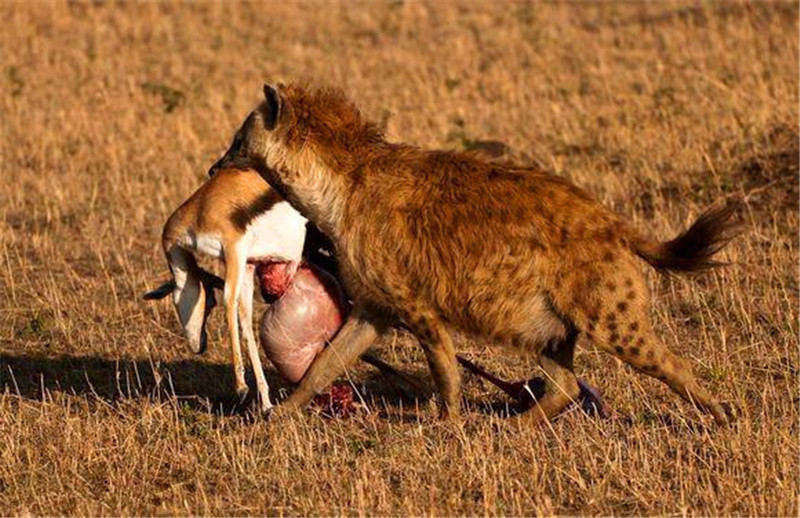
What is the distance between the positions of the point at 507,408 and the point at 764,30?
1134cm

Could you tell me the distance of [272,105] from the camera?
764 cm

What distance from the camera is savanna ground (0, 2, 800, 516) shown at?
672 cm

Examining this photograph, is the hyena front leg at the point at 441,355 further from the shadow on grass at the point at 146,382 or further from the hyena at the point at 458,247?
the shadow on grass at the point at 146,382

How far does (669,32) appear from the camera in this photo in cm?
1920

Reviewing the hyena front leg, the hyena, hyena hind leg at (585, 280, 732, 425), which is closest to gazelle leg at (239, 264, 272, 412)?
the hyena

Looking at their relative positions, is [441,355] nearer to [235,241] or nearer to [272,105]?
[235,241]

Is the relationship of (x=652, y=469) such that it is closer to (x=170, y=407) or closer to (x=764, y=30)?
(x=170, y=407)

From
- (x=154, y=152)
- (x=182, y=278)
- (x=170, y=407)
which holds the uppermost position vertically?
(x=182, y=278)

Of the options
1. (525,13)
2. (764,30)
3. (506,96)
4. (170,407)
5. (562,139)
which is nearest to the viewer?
(170,407)

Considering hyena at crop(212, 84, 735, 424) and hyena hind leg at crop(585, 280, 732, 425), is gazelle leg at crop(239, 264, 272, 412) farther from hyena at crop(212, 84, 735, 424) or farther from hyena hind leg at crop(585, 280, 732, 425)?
hyena hind leg at crop(585, 280, 732, 425)

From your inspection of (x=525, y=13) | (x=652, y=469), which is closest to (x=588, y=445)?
(x=652, y=469)

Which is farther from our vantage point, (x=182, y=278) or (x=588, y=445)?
(x=182, y=278)

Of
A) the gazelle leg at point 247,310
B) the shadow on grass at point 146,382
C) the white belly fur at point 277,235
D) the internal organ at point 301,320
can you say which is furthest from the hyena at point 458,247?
the shadow on grass at point 146,382

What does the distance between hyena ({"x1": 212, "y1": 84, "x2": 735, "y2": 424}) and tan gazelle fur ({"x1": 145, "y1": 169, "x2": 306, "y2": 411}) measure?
44 centimetres
